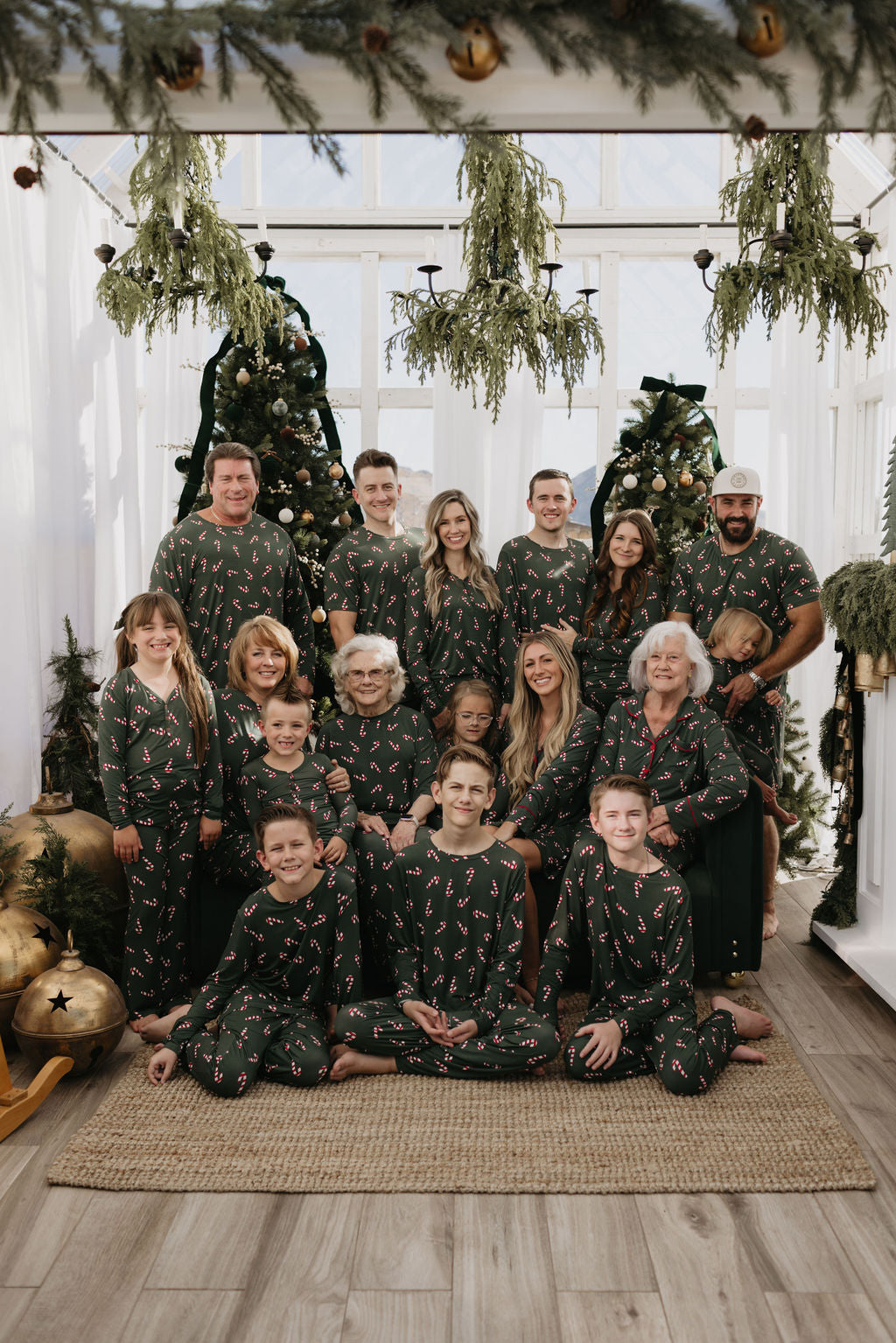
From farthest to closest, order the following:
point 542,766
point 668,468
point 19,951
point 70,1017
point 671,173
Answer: point 671,173 → point 668,468 → point 542,766 → point 19,951 → point 70,1017

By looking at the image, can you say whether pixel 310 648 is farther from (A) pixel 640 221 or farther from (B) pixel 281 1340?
(A) pixel 640 221

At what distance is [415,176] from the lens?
22.7ft

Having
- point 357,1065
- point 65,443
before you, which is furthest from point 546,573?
point 65,443

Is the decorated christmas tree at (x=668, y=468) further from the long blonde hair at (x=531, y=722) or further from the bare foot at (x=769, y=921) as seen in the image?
A: the bare foot at (x=769, y=921)

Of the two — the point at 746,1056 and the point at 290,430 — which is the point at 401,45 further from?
the point at 290,430

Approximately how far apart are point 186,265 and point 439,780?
2.26 meters

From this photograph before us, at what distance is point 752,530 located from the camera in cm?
442

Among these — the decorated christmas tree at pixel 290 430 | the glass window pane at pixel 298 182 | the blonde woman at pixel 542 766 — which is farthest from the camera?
the glass window pane at pixel 298 182

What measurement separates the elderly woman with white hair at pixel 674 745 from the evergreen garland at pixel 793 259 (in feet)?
4.37

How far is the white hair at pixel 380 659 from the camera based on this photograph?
407 centimetres

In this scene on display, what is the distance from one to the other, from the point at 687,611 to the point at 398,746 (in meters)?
1.29

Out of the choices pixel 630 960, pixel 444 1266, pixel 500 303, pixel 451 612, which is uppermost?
pixel 500 303

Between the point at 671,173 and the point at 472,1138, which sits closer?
the point at 472,1138

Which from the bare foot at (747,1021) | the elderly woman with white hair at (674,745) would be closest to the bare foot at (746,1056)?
the bare foot at (747,1021)
